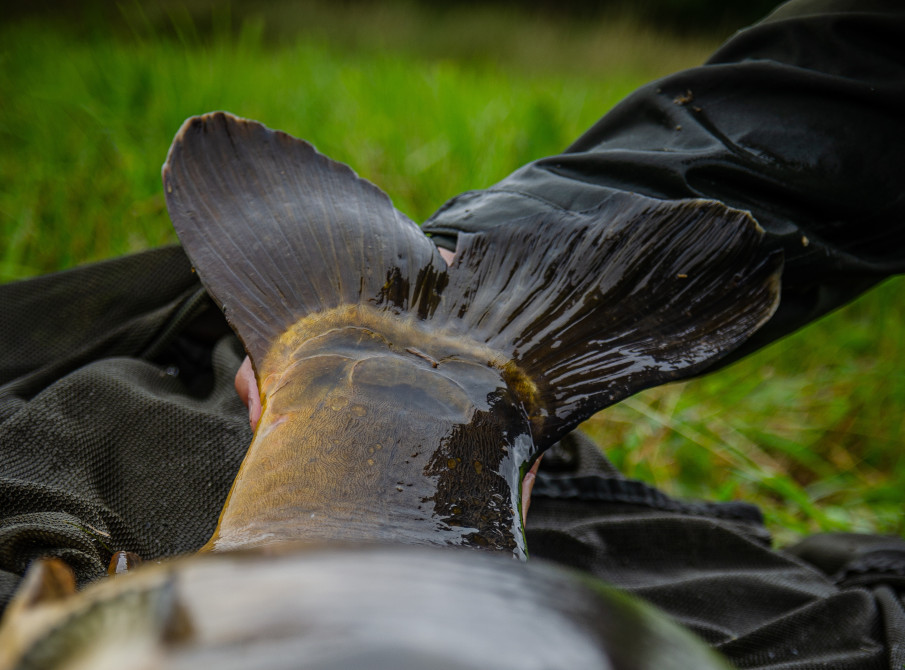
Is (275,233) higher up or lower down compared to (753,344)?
higher up

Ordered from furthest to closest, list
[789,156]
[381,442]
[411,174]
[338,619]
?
[411,174] < [789,156] < [381,442] < [338,619]

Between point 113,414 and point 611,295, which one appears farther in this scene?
point 113,414

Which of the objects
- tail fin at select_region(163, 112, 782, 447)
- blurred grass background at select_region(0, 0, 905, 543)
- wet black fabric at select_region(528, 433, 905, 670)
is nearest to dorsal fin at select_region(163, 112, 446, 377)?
tail fin at select_region(163, 112, 782, 447)

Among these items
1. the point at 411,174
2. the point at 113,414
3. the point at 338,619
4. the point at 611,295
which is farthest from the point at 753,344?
the point at 411,174

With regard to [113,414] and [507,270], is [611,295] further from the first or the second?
[113,414]

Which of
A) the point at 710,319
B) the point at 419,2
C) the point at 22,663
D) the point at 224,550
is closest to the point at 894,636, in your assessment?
the point at 710,319

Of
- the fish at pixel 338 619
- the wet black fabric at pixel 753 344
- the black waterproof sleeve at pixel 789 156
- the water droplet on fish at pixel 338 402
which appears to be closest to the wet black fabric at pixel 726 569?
the wet black fabric at pixel 753 344

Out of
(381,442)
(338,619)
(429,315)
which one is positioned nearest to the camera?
(338,619)
